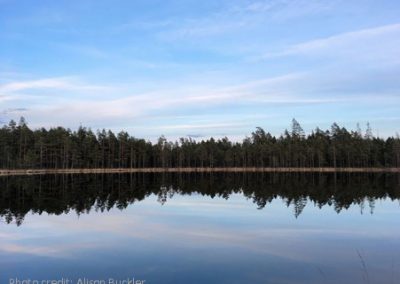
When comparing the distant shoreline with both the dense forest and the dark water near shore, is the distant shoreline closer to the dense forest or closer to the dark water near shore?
the dense forest

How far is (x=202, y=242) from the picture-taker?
22.4 m

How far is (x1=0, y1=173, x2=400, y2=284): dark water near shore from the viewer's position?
1625 cm

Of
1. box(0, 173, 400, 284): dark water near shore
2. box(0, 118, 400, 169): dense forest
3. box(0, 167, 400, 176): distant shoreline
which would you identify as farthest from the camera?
box(0, 118, 400, 169): dense forest

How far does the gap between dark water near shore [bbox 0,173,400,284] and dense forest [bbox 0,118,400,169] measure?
87.1 m

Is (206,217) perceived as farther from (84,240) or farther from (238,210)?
(84,240)

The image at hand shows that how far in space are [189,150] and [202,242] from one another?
148m

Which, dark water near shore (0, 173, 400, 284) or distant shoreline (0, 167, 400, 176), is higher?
distant shoreline (0, 167, 400, 176)

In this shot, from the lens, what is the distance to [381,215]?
33.6 meters

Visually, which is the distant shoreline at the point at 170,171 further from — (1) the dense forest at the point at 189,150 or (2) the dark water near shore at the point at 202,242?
(2) the dark water near shore at the point at 202,242

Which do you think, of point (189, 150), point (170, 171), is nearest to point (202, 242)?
point (170, 171)

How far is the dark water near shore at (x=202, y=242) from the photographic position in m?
16.2

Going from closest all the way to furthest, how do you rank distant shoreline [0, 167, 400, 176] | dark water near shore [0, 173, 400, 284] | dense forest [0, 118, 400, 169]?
1. dark water near shore [0, 173, 400, 284]
2. distant shoreline [0, 167, 400, 176]
3. dense forest [0, 118, 400, 169]

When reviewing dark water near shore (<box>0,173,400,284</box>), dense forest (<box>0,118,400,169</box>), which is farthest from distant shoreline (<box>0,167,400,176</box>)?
dark water near shore (<box>0,173,400,284</box>)

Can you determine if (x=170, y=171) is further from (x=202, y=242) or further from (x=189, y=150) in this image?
(x=202, y=242)
